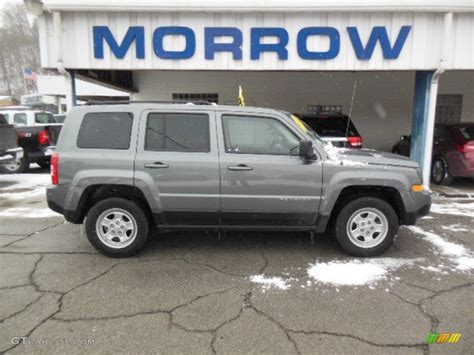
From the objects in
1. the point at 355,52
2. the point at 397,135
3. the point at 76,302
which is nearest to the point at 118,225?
the point at 76,302

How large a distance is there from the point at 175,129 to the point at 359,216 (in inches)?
94.5

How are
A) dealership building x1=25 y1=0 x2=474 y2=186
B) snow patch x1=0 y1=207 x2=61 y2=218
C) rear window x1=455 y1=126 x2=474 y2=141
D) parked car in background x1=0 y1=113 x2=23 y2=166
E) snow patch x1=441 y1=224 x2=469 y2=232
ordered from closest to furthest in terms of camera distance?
snow patch x1=441 y1=224 x2=469 y2=232, snow patch x1=0 y1=207 x2=61 y2=218, dealership building x1=25 y1=0 x2=474 y2=186, rear window x1=455 y1=126 x2=474 y2=141, parked car in background x1=0 y1=113 x2=23 y2=166

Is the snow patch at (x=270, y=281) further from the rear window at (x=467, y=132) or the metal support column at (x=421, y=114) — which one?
the rear window at (x=467, y=132)

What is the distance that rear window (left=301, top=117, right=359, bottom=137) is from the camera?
8.78 metres

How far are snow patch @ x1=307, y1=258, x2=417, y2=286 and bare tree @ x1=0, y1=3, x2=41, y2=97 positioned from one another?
71.2 metres

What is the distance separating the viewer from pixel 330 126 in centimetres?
891

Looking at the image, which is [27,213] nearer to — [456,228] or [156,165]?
[156,165]

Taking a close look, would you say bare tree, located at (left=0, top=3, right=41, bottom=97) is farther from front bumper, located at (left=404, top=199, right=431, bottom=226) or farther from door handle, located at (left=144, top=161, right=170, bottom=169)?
front bumper, located at (left=404, top=199, right=431, bottom=226)

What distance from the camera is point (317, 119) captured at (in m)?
9.02

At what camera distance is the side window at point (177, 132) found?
4.26 m

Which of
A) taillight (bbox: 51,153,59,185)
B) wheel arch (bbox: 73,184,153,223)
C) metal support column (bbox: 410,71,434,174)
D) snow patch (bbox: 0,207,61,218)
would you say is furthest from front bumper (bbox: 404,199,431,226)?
snow patch (bbox: 0,207,61,218)

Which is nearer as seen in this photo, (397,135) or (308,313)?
(308,313)

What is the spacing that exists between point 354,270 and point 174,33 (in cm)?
544

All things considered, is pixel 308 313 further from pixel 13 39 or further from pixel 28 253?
pixel 13 39
